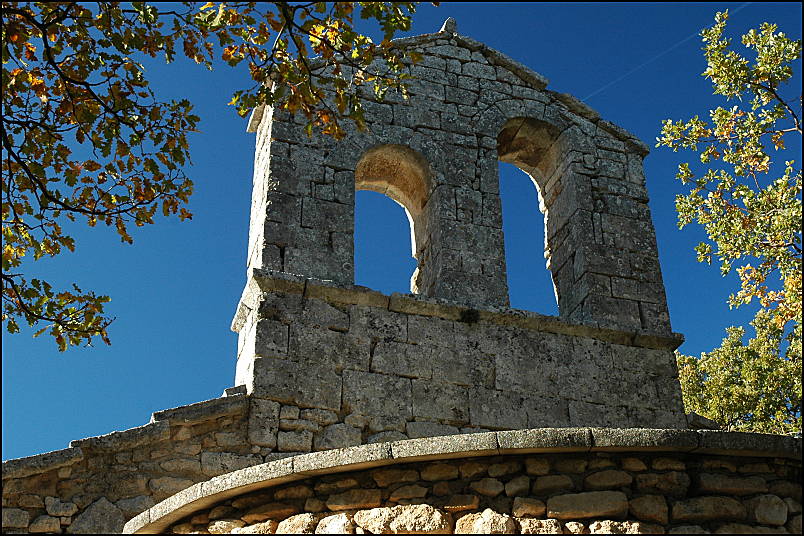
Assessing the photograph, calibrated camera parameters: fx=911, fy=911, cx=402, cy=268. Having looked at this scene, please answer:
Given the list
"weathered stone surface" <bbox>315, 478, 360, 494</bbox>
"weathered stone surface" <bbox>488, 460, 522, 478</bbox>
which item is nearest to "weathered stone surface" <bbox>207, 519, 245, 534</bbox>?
"weathered stone surface" <bbox>315, 478, 360, 494</bbox>

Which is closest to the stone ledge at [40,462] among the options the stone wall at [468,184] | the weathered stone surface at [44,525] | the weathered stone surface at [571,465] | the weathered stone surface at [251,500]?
the weathered stone surface at [44,525]

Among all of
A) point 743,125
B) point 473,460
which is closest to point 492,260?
point 743,125

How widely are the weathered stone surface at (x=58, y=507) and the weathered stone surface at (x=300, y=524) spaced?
2.16 metres

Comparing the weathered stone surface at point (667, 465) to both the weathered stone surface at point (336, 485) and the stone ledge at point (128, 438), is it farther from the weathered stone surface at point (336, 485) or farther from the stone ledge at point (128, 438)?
the stone ledge at point (128, 438)

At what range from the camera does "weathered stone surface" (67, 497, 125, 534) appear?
5.75 m

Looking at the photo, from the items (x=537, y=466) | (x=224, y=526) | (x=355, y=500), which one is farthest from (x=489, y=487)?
(x=224, y=526)

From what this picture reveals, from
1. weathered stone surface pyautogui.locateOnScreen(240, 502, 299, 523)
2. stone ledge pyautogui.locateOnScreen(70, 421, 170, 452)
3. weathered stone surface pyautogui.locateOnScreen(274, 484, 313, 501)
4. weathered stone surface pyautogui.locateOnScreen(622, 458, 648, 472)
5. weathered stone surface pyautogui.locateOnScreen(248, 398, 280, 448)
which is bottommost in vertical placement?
weathered stone surface pyautogui.locateOnScreen(240, 502, 299, 523)

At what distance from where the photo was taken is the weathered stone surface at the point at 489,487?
13.5 feet

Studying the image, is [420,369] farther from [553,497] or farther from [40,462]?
[553,497]

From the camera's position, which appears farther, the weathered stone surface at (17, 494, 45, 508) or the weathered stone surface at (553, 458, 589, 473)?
the weathered stone surface at (17, 494, 45, 508)

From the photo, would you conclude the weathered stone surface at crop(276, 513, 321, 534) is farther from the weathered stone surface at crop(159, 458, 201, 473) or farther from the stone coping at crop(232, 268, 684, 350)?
the stone coping at crop(232, 268, 684, 350)

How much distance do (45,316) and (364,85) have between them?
362 cm

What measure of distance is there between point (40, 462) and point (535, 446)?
133 inches

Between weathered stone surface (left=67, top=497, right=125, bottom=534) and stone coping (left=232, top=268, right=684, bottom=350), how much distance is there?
1.90 meters
